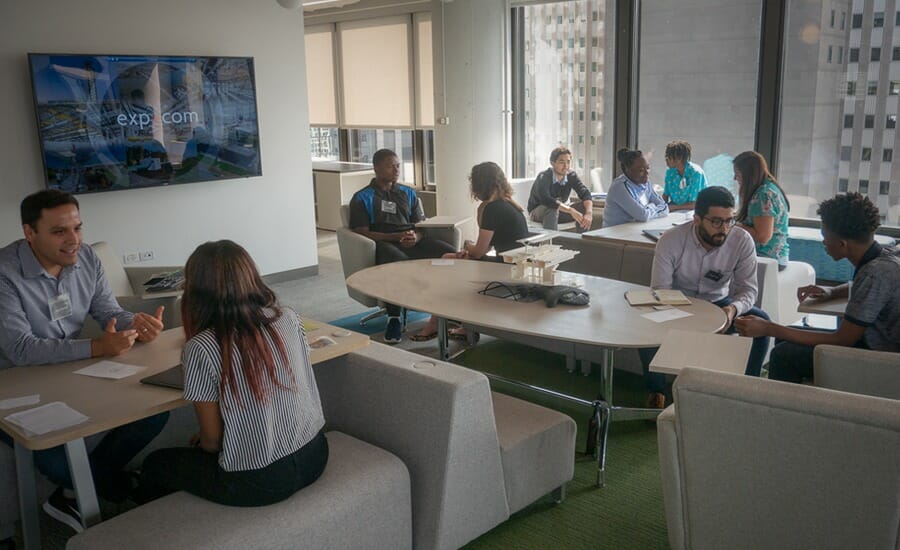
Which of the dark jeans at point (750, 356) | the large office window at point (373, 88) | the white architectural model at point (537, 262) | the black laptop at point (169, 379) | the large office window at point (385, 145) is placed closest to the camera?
the black laptop at point (169, 379)

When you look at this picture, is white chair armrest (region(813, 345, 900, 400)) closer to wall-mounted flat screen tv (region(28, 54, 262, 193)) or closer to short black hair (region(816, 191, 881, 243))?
short black hair (region(816, 191, 881, 243))

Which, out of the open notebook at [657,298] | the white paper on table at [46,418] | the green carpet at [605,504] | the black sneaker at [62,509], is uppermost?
the white paper on table at [46,418]

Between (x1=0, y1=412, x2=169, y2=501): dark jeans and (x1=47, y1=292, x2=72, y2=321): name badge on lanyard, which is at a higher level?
(x1=47, y1=292, x2=72, y2=321): name badge on lanyard

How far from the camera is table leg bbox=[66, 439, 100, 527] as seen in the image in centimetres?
235

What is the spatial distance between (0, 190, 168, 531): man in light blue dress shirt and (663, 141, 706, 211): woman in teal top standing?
442cm

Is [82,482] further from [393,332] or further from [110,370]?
[393,332]

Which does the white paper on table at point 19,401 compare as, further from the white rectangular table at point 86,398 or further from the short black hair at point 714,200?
the short black hair at point 714,200

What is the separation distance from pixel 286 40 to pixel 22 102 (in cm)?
224

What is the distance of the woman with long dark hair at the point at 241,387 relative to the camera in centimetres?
221

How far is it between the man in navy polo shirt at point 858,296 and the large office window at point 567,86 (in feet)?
15.1

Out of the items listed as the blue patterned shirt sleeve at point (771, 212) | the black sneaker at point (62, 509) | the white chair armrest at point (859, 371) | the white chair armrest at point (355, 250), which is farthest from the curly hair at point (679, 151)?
the black sneaker at point (62, 509)

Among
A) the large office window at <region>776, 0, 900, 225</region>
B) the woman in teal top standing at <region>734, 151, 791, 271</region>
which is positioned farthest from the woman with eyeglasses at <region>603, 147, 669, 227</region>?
the large office window at <region>776, 0, 900, 225</region>

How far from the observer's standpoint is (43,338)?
2902 mm

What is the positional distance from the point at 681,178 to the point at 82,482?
5.25m
